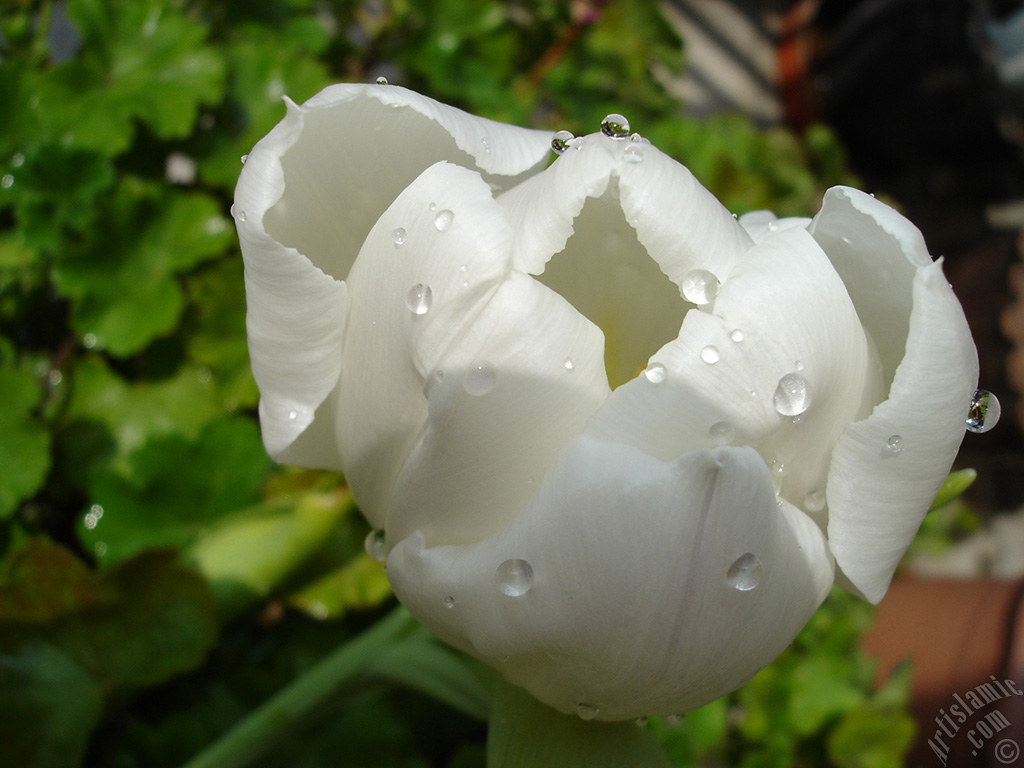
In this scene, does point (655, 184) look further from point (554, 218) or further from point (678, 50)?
point (678, 50)

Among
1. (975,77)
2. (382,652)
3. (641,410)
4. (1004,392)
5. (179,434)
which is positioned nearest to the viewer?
(641,410)

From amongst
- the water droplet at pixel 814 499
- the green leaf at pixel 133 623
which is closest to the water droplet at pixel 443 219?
the water droplet at pixel 814 499

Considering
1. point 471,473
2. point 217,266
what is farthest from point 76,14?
point 471,473

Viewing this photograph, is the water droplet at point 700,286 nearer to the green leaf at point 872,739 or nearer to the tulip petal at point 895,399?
the tulip petal at point 895,399

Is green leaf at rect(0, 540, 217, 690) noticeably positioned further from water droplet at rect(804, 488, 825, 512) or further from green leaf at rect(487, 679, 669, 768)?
water droplet at rect(804, 488, 825, 512)

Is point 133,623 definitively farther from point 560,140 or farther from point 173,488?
point 560,140

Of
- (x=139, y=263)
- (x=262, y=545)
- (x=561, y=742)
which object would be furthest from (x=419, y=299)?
(x=139, y=263)
